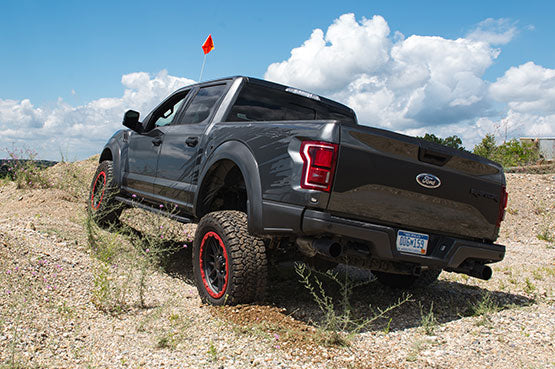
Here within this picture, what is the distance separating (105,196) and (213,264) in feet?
9.00

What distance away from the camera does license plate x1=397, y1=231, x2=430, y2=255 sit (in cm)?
333

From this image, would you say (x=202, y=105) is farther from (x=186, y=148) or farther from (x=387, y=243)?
(x=387, y=243)

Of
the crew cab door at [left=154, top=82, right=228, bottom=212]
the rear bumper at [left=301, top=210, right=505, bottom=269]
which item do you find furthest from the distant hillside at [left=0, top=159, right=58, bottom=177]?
the rear bumper at [left=301, top=210, right=505, bottom=269]

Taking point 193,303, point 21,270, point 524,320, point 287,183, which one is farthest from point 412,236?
point 21,270

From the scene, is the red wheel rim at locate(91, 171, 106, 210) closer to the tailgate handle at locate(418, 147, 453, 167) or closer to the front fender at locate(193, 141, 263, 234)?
the front fender at locate(193, 141, 263, 234)

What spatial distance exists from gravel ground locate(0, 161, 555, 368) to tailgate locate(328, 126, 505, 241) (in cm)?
76

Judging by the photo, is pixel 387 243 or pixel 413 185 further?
pixel 413 185

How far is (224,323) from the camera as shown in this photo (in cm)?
340

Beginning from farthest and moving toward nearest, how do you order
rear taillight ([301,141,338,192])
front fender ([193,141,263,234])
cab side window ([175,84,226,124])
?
cab side window ([175,84,226,124]), front fender ([193,141,263,234]), rear taillight ([301,141,338,192])

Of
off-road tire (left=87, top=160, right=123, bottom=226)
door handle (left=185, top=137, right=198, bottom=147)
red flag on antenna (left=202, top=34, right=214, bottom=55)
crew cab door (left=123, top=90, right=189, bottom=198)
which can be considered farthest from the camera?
red flag on antenna (left=202, top=34, right=214, bottom=55)

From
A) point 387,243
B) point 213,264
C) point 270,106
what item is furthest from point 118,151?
point 387,243

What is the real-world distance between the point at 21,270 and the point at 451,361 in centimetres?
340

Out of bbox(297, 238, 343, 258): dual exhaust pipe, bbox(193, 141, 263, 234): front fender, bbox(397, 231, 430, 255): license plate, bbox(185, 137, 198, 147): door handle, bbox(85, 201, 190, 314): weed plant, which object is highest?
bbox(185, 137, 198, 147): door handle

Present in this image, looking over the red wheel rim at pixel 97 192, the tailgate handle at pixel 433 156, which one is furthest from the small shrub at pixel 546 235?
the red wheel rim at pixel 97 192
